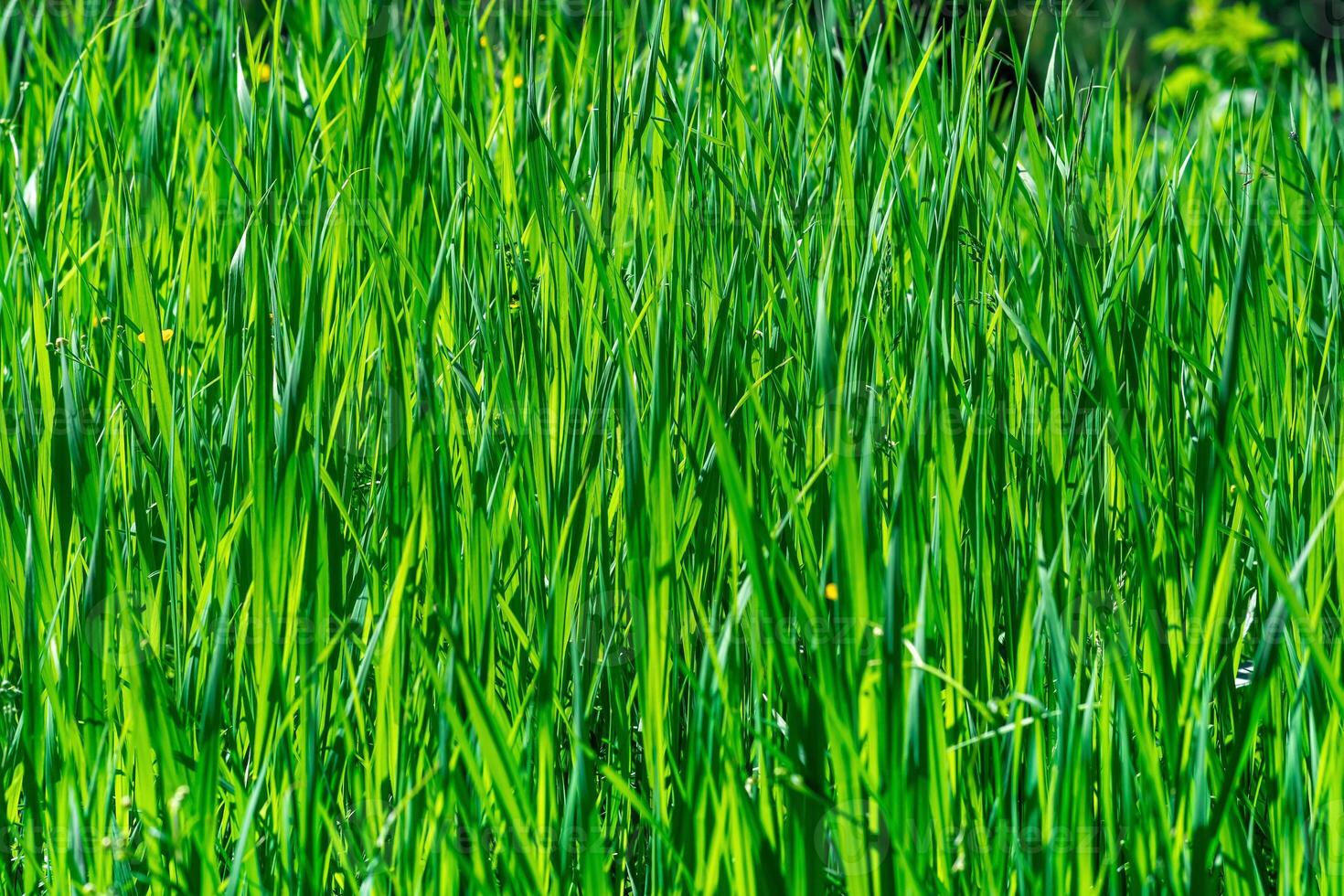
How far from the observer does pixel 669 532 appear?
2.52 ft

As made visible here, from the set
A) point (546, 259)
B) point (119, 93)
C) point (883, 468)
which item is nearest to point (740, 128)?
point (546, 259)

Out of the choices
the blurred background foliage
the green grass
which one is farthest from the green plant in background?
the green grass

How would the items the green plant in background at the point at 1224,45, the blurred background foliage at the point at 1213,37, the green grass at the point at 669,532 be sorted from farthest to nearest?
the green plant in background at the point at 1224,45 < the blurred background foliage at the point at 1213,37 < the green grass at the point at 669,532

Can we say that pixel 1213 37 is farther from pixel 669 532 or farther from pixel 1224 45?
pixel 669 532

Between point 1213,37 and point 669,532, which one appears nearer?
point 669,532

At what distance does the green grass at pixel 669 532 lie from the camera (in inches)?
28.0

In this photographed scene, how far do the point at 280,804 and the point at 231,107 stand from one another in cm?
124

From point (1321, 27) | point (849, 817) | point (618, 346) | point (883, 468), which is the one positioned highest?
point (1321, 27)

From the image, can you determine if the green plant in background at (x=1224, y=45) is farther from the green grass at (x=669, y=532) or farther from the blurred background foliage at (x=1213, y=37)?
the green grass at (x=669, y=532)

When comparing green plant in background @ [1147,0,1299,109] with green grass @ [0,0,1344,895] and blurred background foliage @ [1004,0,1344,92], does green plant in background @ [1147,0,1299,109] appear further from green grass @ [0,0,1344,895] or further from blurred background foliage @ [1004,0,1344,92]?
green grass @ [0,0,1344,895]

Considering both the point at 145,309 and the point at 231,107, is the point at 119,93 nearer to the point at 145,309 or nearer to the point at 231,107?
the point at 231,107

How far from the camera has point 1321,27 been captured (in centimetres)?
391

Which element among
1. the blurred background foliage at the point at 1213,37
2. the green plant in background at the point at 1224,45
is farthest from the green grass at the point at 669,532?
the green plant in background at the point at 1224,45

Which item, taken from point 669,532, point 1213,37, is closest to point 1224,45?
point 1213,37
